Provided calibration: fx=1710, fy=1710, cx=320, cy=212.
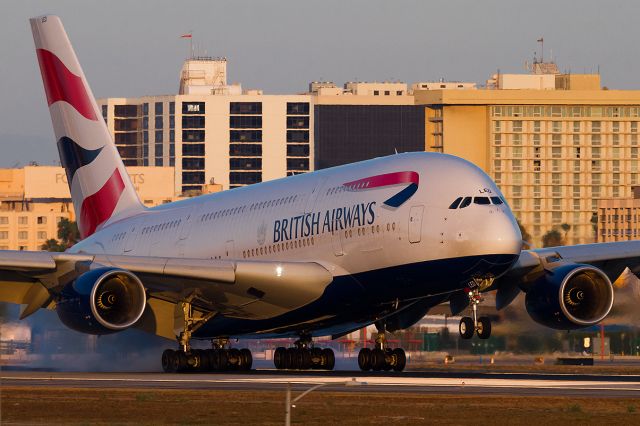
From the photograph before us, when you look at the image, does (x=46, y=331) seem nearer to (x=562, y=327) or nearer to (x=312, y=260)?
(x=312, y=260)

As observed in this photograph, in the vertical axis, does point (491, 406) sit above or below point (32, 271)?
below

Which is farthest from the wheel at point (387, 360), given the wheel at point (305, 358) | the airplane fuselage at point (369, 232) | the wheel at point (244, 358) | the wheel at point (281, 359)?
the wheel at point (244, 358)

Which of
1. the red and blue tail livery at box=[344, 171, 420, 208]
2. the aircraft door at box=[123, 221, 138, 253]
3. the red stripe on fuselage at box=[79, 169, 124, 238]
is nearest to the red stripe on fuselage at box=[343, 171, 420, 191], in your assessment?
the red and blue tail livery at box=[344, 171, 420, 208]

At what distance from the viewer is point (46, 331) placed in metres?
61.3

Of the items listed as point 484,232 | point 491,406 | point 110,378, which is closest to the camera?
point 491,406

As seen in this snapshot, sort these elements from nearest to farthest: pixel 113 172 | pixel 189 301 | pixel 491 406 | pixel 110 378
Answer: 1. pixel 491 406
2. pixel 110 378
3. pixel 189 301
4. pixel 113 172

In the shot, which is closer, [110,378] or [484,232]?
[484,232]

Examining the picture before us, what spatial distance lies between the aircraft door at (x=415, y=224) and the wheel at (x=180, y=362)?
9022mm

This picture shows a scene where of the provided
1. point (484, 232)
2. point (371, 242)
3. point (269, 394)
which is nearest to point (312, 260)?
point (371, 242)

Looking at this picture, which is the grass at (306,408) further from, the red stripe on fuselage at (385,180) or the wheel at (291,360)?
the wheel at (291,360)

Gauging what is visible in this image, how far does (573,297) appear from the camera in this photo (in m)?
53.8

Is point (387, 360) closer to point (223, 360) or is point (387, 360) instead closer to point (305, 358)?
point (305, 358)

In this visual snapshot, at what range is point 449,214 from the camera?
1892 inches

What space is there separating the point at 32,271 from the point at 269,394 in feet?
40.6
